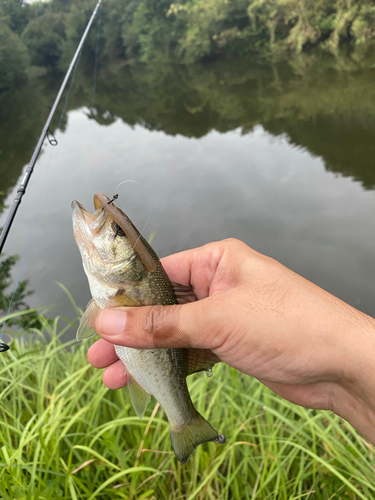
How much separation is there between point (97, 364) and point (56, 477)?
819mm

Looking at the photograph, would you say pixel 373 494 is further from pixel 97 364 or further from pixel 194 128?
pixel 194 128

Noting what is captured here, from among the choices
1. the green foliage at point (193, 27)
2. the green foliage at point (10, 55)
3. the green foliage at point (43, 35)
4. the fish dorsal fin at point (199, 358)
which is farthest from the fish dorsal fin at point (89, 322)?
the green foliage at point (43, 35)

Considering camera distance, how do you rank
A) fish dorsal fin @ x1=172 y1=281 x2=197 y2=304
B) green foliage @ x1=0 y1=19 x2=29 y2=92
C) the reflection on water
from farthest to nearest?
green foliage @ x1=0 y1=19 x2=29 y2=92 < the reflection on water < fish dorsal fin @ x1=172 y1=281 x2=197 y2=304

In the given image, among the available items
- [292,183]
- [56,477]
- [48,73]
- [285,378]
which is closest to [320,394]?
[285,378]

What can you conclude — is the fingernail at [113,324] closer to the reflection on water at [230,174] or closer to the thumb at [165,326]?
the thumb at [165,326]

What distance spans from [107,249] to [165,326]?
0.59m

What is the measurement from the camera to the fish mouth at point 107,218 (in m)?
1.79

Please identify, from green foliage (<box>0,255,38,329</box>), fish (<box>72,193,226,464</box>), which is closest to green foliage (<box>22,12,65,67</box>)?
green foliage (<box>0,255,38,329</box>)

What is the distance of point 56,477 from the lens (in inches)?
89.7

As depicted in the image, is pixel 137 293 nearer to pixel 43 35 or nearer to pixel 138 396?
pixel 138 396

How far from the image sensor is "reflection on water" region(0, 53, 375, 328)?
317 inches

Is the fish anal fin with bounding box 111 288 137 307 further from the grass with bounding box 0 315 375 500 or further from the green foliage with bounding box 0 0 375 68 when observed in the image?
the green foliage with bounding box 0 0 375 68

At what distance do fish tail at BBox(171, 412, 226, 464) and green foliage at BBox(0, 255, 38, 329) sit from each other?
555 centimetres

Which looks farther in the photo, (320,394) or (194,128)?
(194,128)
